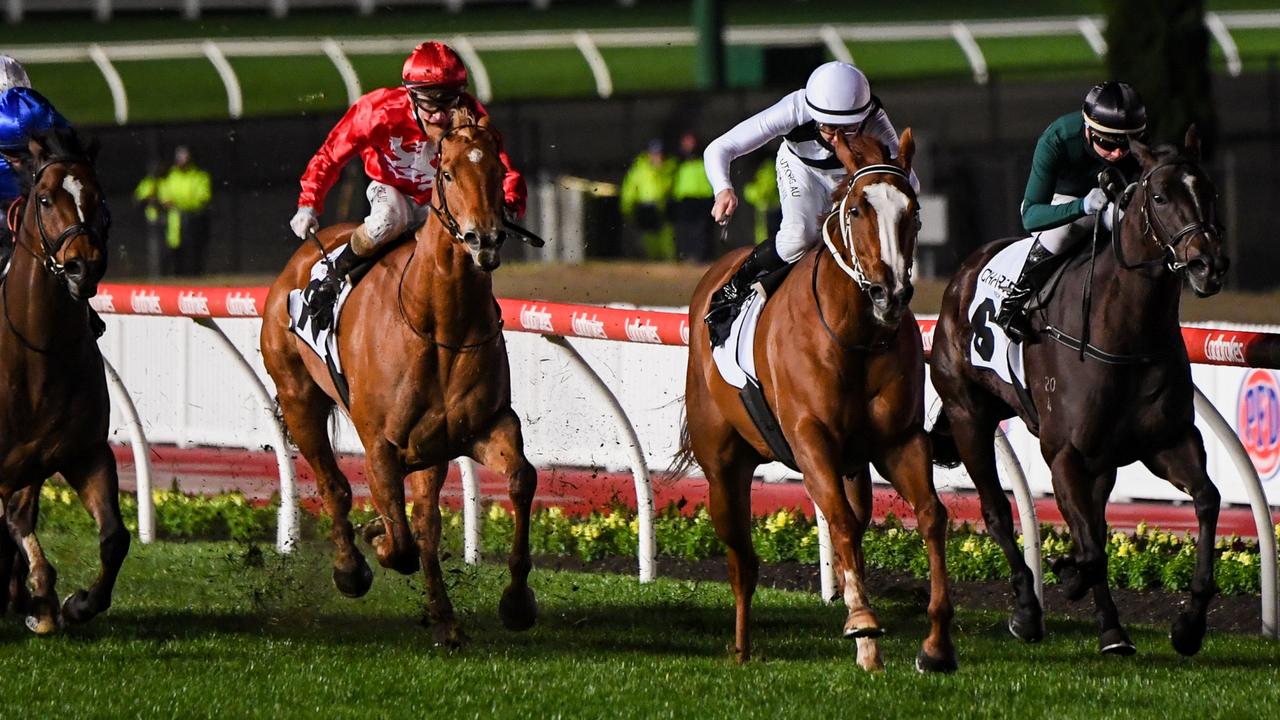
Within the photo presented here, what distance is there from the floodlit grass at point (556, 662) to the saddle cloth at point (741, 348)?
909 mm

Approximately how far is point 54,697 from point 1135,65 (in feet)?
53.4

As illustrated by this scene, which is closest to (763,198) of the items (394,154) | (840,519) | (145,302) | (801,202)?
(145,302)

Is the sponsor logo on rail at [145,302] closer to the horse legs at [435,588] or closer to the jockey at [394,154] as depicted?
the jockey at [394,154]

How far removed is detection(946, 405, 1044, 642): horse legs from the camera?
7.33 m

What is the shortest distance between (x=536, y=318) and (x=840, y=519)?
2.95 metres

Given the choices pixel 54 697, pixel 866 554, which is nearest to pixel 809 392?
pixel 54 697

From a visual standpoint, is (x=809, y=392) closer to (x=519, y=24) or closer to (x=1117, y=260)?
(x=1117, y=260)

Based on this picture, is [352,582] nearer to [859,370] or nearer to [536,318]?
[536,318]

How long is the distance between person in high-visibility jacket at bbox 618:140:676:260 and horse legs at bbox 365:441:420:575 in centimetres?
1477

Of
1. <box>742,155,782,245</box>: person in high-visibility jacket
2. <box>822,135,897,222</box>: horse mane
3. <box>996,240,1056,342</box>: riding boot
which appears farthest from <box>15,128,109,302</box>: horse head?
<box>742,155,782,245</box>: person in high-visibility jacket

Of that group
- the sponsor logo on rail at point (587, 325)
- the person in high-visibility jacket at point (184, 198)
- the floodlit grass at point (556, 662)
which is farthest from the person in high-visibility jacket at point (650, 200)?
the floodlit grass at point (556, 662)

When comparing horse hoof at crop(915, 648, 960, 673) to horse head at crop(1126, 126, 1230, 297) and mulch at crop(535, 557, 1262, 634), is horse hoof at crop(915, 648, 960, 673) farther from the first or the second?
mulch at crop(535, 557, 1262, 634)

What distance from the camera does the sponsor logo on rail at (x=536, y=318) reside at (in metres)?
8.82

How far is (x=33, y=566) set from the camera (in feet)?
23.5
